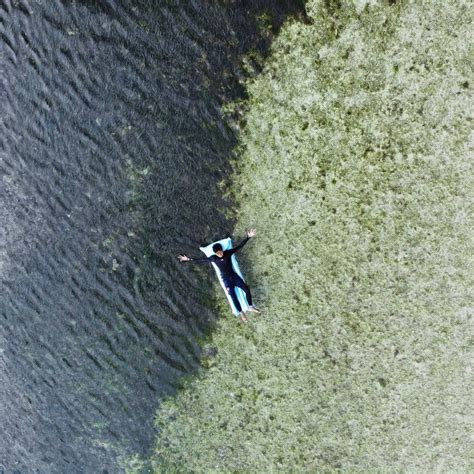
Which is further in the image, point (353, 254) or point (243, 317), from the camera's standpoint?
point (243, 317)

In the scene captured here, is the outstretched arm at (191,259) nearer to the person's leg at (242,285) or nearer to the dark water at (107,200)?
the dark water at (107,200)

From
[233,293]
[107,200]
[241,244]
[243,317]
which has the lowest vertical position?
[243,317]

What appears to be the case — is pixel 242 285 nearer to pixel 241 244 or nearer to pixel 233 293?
pixel 233 293

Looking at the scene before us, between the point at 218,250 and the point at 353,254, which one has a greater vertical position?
the point at 218,250

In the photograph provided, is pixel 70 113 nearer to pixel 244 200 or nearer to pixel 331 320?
pixel 244 200

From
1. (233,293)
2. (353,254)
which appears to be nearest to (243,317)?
(233,293)

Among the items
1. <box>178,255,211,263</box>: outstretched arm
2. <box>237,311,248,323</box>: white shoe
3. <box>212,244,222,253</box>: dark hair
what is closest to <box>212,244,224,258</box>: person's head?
<box>212,244,222,253</box>: dark hair

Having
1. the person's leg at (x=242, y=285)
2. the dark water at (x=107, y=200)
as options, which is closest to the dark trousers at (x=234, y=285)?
the person's leg at (x=242, y=285)

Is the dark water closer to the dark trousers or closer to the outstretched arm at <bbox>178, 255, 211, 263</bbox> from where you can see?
the outstretched arm at <bbox>178, 255, 211, 263</bbox>

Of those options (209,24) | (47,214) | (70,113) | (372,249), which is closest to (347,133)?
(372,249)
